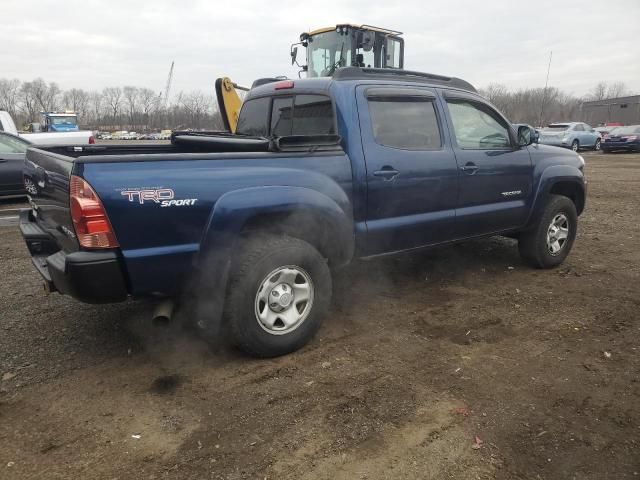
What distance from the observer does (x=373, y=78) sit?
407 cm

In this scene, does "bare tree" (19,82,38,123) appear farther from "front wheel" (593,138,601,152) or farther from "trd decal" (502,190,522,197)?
"trd decal" (502,190,522,197)

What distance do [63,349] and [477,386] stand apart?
2.83 meters

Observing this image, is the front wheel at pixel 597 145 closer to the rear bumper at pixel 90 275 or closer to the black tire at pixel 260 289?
the black tire at pixel 260 289

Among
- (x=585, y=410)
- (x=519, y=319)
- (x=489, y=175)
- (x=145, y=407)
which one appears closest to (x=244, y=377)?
(x=145, y=407)

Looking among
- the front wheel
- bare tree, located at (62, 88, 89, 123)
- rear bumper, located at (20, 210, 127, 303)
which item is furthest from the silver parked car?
bare tree, located at (62, 88, 89, 123)

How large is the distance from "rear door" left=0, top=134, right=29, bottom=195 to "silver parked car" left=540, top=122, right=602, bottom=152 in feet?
72.3

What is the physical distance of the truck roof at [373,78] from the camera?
3941 millimetres

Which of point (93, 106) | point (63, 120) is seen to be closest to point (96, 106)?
point (93, 106)

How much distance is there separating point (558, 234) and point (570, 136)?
2206 centimetres

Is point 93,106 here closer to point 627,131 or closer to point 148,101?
point 148,101

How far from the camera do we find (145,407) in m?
2.84

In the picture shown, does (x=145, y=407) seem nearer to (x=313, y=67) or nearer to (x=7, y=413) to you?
(x=7, y=413)

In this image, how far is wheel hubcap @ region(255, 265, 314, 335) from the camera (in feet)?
10.8

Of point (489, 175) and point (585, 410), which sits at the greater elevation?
point (489, 175)
